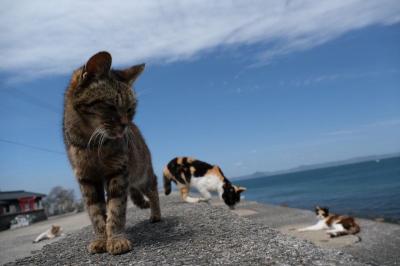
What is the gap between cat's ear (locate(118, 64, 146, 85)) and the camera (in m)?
4.20

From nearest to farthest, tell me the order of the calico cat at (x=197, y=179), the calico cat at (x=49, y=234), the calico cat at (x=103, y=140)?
the calico cat at (x=103, y=140)
the calico cat at (x=197, y=179)
the calico cat at (x=49, y=234)

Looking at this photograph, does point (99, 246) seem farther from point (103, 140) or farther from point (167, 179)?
point (167, 179)

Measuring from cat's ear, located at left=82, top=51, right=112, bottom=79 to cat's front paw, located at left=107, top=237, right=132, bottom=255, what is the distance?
181 centimetres

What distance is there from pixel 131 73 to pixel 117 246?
6.38 feet

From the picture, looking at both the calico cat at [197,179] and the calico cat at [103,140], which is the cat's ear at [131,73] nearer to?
the calico cat at [103,140]

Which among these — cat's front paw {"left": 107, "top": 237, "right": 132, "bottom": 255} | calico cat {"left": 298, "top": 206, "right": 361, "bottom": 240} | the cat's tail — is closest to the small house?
the cat's tail

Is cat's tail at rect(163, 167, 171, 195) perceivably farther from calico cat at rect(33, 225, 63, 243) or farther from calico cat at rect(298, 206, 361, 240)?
calico cat at rect(33, 225, 63, 243)

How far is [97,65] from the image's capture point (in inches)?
147

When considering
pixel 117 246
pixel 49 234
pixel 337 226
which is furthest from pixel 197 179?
pixel 117 246

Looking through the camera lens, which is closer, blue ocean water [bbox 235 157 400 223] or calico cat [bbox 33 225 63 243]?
calico cat [bbox 33 225 63 243]

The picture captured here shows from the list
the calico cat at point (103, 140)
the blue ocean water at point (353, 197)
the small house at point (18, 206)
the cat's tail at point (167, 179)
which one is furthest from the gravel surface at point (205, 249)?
the small house at point (18, 206)

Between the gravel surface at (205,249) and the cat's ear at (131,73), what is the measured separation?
195cm

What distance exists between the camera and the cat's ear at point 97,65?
3685mm

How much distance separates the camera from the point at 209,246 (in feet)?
14.0
